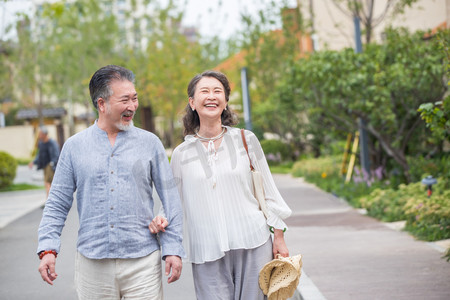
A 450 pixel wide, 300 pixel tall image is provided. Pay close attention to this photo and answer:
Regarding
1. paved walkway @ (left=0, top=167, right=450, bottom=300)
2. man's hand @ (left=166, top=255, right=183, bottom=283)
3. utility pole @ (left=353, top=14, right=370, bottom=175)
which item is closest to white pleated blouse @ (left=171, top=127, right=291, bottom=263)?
man's hand @ (left=166, top=255, right=183, bottom=283)

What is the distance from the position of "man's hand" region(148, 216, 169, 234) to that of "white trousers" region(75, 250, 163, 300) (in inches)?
5.3

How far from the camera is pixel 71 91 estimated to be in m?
60.8

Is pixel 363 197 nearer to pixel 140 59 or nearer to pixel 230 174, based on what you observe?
pixel 230 174

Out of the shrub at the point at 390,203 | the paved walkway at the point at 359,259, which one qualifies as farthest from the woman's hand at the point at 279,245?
the shrub at the point at 390,203

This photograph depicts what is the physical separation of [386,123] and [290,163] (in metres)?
13.2

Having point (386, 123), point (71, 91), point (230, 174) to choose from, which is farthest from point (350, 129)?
point (71, 91)

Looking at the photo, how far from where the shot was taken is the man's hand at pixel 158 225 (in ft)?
12.3

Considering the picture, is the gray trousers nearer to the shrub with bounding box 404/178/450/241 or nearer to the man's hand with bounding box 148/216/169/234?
the man's hand with bounding box 148/216/169/234

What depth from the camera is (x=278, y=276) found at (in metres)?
3.99

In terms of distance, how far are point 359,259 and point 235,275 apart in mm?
4343

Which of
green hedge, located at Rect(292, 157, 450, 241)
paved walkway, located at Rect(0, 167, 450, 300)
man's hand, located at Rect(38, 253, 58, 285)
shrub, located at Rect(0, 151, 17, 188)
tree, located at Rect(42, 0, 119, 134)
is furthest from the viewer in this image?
tree, located at Rect(42, 0, 119, 134)

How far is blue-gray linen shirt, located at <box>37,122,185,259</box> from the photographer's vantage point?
146 inches

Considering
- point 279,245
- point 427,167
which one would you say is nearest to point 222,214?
point 279,245

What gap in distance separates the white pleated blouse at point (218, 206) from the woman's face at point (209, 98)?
21 cm
